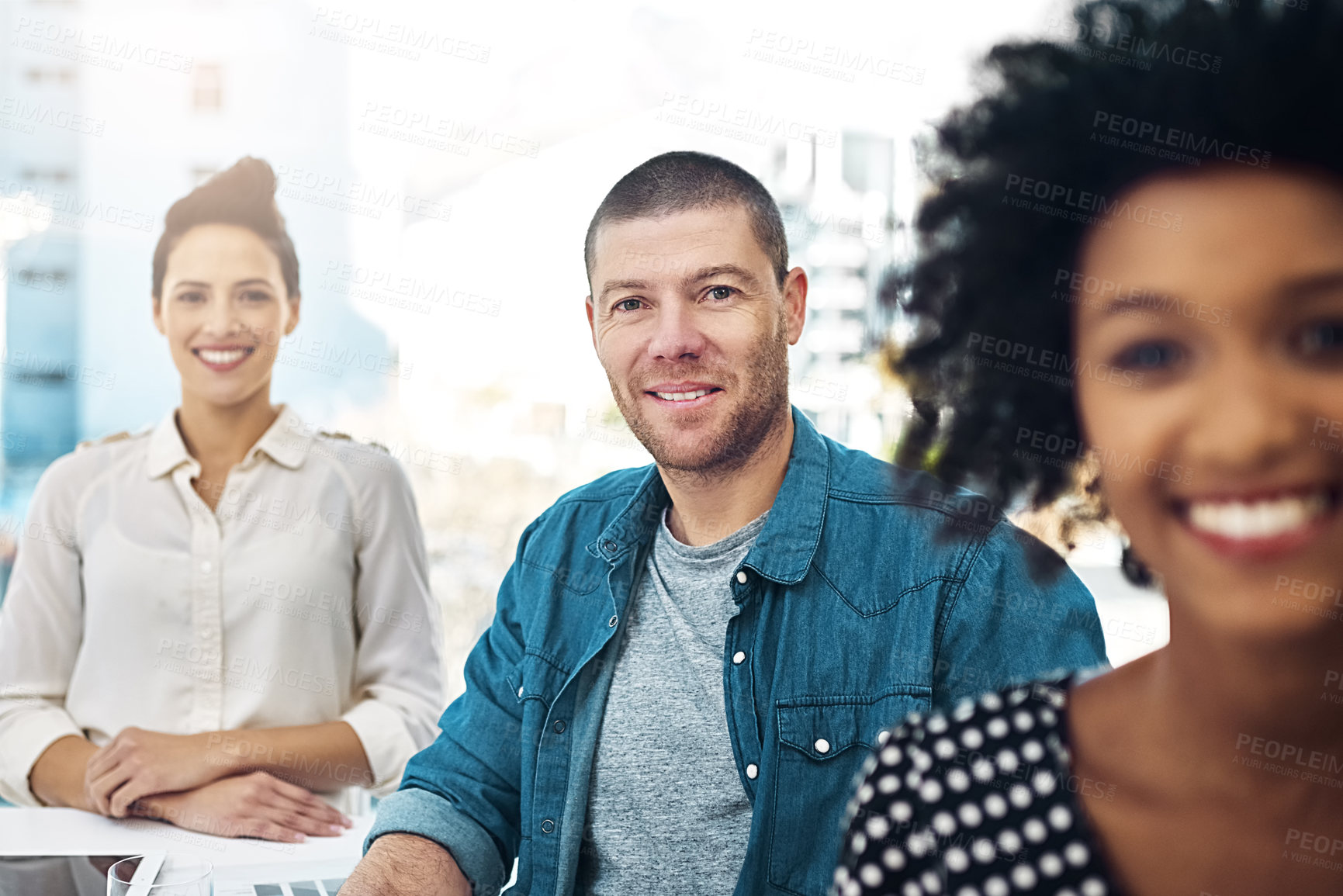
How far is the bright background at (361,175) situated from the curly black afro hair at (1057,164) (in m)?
1.57

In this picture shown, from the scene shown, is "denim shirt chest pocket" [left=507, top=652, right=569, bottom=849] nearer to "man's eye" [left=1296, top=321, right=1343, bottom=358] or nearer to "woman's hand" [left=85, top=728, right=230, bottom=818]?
"woman's hand" [left=85, top=728, right=230, bottom=818]

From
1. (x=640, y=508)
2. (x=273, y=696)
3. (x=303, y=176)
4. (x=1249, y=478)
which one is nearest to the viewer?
(x=1249, y=478)

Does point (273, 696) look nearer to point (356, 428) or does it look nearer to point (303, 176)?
point (356, 428)

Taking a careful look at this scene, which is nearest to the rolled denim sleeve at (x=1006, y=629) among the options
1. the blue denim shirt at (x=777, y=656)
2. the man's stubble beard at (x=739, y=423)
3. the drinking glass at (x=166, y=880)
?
the blue denim shirt at (x=777, y=656)

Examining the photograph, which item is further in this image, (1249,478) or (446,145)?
(446,145)

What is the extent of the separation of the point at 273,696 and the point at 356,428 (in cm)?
60

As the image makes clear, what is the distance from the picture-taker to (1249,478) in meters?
0.46

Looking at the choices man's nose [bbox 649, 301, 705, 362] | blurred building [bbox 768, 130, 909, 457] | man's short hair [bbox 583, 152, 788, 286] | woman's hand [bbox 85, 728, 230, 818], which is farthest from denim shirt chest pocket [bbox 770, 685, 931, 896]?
woman's hand [bbox 85, 728, 230, 818]

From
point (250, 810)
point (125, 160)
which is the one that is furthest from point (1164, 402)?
point (125, 160)

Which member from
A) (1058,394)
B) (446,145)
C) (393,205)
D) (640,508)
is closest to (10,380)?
(393,205)

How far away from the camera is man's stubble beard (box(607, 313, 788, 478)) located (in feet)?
4.42

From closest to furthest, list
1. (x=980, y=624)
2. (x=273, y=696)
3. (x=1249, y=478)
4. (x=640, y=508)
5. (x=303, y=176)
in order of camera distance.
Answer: (x=1249, y=478) < (x=980, y=624) < (x=640, y=508) < (x=273, y=696) < (x=303, y=176)

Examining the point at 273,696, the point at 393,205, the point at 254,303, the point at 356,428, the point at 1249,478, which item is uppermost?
the point at 393,205

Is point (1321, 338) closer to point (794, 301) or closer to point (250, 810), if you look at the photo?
point (794, 301)
